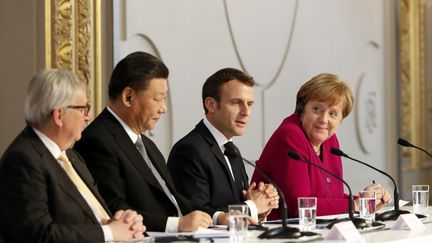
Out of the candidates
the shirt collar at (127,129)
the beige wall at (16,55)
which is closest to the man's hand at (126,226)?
the shirt collar at (127,129)

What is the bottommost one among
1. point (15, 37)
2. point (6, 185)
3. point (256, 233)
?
point (256, 233)

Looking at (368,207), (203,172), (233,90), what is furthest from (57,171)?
(368,207)

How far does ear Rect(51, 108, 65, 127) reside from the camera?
3.23 meters

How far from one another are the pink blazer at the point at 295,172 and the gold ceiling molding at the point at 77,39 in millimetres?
1207

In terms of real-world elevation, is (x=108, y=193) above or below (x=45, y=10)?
below

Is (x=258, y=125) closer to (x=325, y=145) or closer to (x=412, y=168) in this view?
(x=325, y=145)

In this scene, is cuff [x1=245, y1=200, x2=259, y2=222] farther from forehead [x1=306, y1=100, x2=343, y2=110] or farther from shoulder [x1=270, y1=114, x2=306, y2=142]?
forehead [x1=306, y1=100, x2=343, y2=110]

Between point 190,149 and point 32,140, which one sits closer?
point 32,140

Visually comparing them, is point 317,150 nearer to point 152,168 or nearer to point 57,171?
point 152,168

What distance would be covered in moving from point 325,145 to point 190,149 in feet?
3.31

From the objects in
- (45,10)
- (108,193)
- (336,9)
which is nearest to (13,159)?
(108,193)

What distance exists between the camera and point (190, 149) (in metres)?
4.20

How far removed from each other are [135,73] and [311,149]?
1.21 meters

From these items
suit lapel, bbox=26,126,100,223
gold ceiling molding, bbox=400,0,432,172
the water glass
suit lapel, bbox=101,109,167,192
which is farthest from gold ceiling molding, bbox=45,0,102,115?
gold ceiling molding, bbox=400,0,432,172
